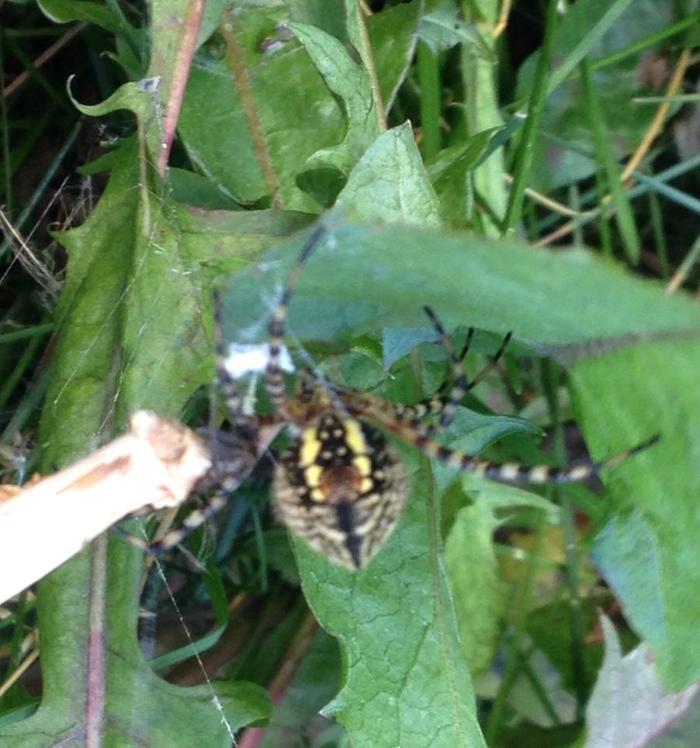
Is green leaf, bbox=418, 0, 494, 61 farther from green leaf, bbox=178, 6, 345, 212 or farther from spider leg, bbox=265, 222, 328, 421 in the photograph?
spider leg, bbox=265, 222, 328, 421

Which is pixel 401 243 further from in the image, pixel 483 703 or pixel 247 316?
pixel 483 703

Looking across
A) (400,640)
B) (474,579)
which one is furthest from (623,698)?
(400,640)

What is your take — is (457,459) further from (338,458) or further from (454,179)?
(454,179)

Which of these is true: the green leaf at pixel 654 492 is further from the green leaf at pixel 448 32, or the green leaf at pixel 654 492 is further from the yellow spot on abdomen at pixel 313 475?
the green leaf at pixel 448 32

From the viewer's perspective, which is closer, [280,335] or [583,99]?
[280,335]

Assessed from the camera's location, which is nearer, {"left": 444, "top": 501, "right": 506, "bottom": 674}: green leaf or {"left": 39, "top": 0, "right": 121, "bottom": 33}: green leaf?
{"left": 39, "top": 0, "right": 121, "bottom": 33}: green leaf

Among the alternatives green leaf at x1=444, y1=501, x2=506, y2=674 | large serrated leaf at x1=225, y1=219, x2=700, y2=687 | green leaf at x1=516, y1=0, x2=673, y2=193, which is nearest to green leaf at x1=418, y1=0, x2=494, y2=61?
green leaf at x1=516, y1=0, x2=673, y2=193

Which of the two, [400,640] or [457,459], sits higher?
[457,459]

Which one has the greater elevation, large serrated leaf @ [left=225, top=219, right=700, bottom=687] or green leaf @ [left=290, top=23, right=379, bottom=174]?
green leaf @ [left=290, top=23, right=379, bottom=174]

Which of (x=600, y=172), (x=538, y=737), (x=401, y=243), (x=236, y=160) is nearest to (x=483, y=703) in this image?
(x=538, y=737)
